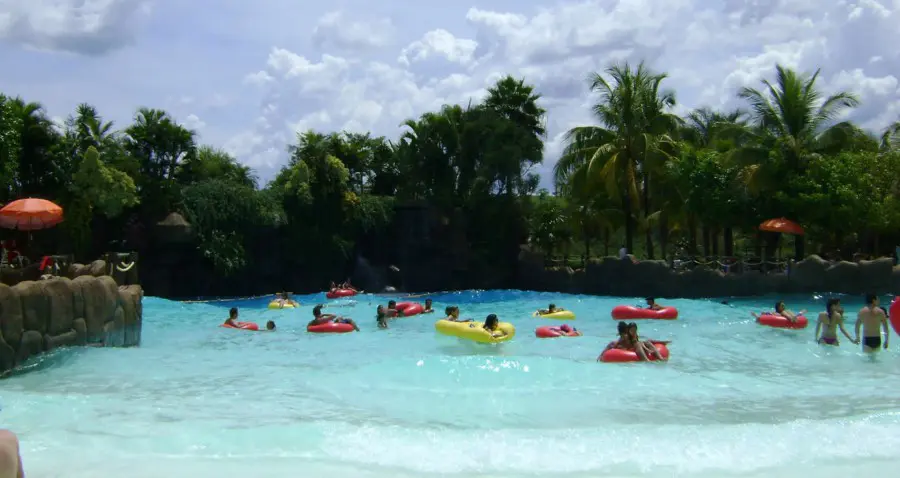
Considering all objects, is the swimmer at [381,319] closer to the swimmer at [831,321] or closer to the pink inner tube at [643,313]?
the pink inner tube at [643,313]

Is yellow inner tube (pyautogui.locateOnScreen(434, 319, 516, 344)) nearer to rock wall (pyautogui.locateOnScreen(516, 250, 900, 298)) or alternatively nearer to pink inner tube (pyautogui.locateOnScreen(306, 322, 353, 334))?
pink inner tube (pyautogui.locateOnScreen(306, 322, 353, 334))

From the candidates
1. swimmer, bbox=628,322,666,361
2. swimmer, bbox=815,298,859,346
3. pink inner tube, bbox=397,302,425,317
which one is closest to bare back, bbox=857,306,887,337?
swimmer, bbox=815,298,859,346

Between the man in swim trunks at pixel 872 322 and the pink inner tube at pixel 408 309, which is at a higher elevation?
the man in swim trunks at pixel 872 322

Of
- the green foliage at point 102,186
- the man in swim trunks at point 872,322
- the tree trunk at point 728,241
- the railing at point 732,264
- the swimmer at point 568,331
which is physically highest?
the green foliage at point 102,186

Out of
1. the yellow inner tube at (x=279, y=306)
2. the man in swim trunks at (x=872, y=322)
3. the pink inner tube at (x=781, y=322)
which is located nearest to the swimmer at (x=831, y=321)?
the man in swim trunks at (x=872, y=322)

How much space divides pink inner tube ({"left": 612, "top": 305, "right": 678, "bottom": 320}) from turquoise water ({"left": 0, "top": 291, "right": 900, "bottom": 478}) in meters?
2.39

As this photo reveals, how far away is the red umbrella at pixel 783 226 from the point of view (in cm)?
2298

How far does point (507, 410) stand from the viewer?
916 centimetres

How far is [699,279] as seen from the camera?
25.0 metres

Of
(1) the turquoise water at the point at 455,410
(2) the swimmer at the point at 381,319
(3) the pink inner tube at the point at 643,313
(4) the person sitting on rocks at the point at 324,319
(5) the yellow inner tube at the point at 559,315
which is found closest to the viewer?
(1) the turquoise water at the point at 455,410

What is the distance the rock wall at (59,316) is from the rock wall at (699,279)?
1714 cm

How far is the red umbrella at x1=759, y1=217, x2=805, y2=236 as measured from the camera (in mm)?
22984

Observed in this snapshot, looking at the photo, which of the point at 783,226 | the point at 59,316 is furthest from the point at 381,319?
the point at 783,226

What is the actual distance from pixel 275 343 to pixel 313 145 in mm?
14577
